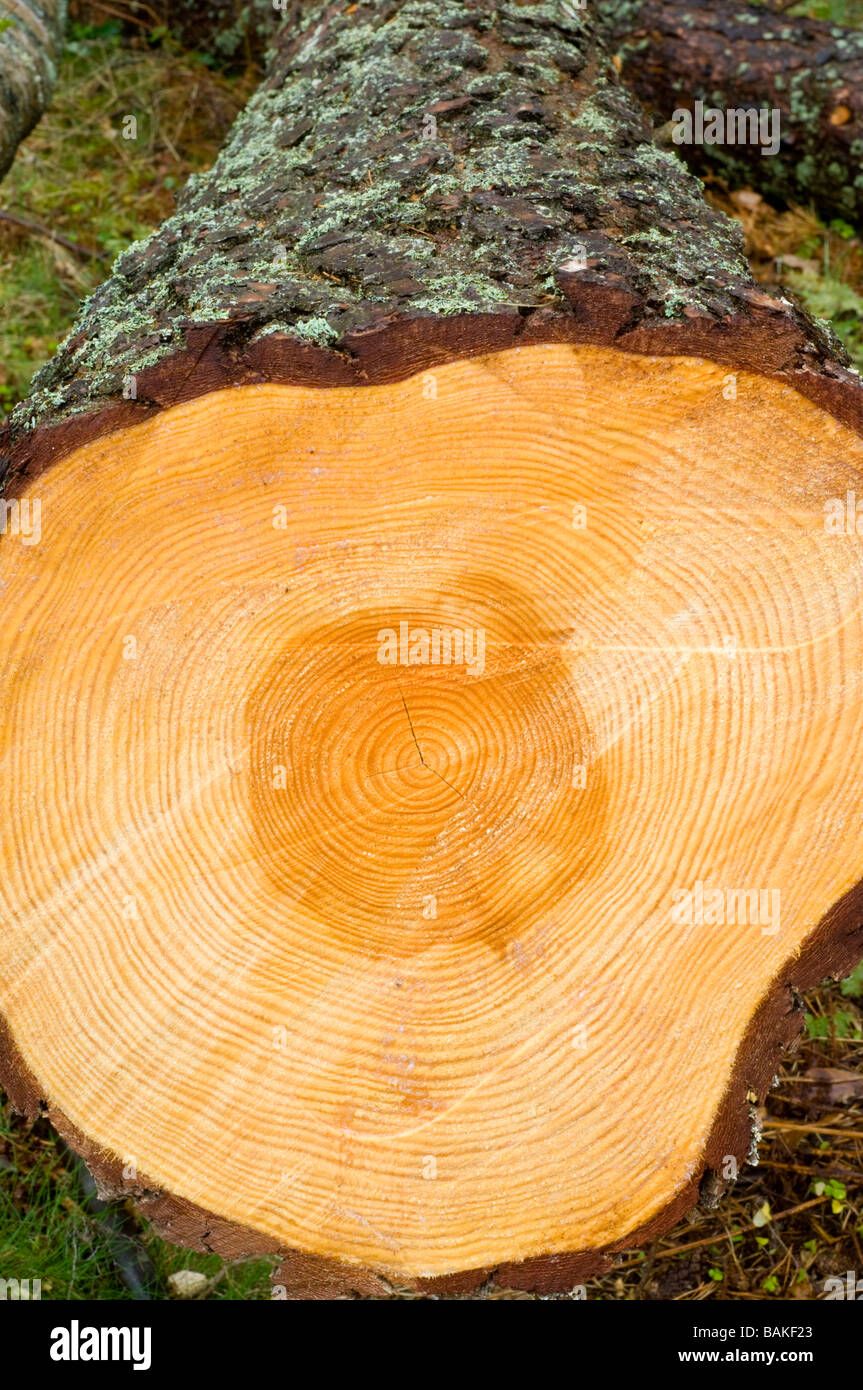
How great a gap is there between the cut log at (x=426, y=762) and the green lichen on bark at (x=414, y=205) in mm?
20

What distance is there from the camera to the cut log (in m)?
1.70

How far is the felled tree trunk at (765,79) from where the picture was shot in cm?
381

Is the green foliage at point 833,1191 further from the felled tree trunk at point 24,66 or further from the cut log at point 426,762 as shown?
the felled tree trunk at point 24,66

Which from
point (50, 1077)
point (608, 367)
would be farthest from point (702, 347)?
point (50, 1077)

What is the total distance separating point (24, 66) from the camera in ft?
10.1

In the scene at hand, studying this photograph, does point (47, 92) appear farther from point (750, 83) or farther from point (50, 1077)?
point (50, 1077)

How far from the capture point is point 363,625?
68.8 inches

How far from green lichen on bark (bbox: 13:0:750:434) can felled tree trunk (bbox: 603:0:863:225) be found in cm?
159

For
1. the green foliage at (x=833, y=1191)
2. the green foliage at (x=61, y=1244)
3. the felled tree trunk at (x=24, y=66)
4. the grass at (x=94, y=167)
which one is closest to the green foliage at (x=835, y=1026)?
the green foliage at (x=833, y=1191)

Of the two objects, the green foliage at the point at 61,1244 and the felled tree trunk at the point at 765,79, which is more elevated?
the felled tree trunk at the point at 765,79

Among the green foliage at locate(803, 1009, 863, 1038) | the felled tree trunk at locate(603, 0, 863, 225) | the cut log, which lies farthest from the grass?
the green foliage at locate(803, 1009, 863, 1038)

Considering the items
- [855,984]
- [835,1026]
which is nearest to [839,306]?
[855,984]

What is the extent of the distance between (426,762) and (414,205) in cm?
103

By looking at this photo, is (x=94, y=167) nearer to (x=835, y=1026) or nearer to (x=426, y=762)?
(x=426, y=762)
